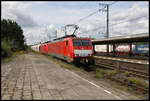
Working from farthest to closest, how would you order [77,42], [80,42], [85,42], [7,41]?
[85,42], [80,42], [77,42], [7,41]

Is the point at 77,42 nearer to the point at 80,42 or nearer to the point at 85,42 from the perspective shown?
the point at 80,42

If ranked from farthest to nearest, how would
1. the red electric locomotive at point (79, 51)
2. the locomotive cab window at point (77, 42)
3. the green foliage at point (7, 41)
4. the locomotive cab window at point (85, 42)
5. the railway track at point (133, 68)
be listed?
1. the locomotive cab window at point (85, 42)
2. the locomotive cab window at point (77, 42)
3. the red electric locomotive at point (79, 51)
4. the green foliage at point (7, 41)
5. the railway track at point (133, 68)

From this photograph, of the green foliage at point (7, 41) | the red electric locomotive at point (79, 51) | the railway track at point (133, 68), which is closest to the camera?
the railway track at point (133, 68)

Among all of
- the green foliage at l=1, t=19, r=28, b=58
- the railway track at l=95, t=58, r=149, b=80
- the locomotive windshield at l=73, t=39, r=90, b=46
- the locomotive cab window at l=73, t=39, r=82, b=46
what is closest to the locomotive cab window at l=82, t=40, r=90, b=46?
the locomotive windshield at l=73, t=39, r=90, b=46

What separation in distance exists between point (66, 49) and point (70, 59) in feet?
4.85

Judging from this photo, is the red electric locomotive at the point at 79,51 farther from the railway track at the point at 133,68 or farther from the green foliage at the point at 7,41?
the green foliage at the point at 7,41

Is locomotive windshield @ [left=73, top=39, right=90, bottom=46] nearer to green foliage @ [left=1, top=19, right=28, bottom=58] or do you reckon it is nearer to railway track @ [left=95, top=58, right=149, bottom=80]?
railway track @ [left=95, top=58, right=149, bottom=80]

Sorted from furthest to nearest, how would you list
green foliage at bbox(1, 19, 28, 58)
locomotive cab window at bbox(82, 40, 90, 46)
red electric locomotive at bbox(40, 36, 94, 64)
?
locomotive cab window at bbox(82, 40, 90, 46), red electric locomotive at bbox(40, 36, 94, 64), green foliage at bbox(1, 19, 28, 58)

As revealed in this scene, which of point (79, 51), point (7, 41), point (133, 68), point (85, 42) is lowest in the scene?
point (133, 68)

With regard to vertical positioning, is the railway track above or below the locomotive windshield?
below

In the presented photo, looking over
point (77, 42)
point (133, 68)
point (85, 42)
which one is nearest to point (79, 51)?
point (77, 42)

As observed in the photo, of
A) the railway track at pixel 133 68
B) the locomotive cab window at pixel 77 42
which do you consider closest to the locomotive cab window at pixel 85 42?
the locomotive cab window at pixel 77 42

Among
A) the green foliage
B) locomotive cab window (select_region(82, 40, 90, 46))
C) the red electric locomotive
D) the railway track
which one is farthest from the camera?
locomotive cab window (select_region(82, 40, 90, 46))

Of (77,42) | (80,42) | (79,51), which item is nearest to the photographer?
(79,51)
